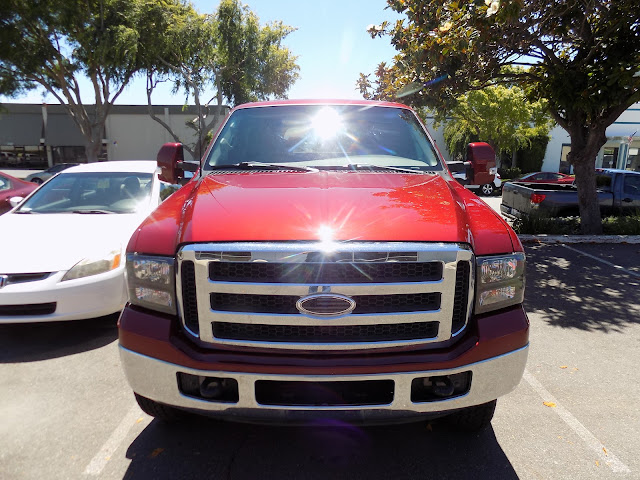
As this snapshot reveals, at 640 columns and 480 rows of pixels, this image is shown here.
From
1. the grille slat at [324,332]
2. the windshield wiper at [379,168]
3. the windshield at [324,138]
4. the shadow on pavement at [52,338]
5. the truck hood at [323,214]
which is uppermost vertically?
the windshield at [324,138]

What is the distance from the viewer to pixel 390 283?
2.15 metres

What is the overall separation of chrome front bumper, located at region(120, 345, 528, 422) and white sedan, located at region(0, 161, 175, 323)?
2.12m

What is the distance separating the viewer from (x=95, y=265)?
4184 mm

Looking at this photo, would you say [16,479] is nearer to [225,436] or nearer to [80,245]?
[225,436]

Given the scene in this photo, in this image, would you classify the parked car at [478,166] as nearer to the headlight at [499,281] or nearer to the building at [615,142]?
the headlight at [499,281]

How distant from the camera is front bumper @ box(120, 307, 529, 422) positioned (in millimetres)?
2111

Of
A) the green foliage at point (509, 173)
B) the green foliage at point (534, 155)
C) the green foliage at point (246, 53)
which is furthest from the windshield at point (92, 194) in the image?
the green foliage at point (534, 155)

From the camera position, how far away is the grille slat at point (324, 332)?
2209 millimetres

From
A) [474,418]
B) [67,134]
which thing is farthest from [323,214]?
[67,134]

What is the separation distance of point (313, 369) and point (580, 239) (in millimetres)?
9148

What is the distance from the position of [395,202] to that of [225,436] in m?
1.76

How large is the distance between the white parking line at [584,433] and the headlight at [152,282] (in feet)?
8.53

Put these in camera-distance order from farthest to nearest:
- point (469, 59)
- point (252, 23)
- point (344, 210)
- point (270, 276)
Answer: point (252, 23)
point (469, 59)
point (344, 210)
point (270, 276)

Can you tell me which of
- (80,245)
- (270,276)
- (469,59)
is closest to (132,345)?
(270,276)
